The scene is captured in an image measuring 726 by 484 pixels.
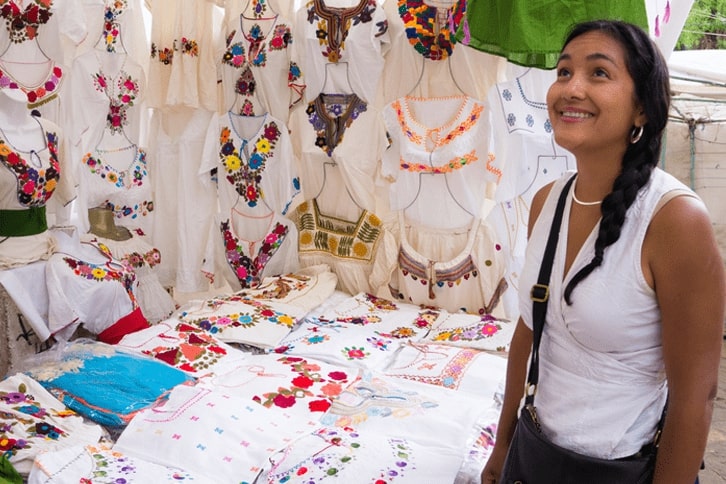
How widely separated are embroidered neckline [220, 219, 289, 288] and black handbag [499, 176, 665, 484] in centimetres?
277

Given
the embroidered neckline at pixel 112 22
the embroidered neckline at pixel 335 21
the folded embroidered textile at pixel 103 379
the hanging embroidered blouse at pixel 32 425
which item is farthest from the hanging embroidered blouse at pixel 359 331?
the embroidered neckline at pixel 112 22

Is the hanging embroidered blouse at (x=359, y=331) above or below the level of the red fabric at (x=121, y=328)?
above

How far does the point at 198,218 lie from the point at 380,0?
1.77 m

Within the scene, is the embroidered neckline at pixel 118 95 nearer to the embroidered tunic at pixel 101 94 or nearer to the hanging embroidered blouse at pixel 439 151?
the embroidered tunic at pixel 101 94

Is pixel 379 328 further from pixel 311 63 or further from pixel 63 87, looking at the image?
pixel 63 87

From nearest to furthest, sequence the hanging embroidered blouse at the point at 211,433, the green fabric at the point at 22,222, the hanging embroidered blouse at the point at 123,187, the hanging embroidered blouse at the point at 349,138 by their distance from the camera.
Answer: the hanging embroidered blouse at the point at 211,433
the green fabric at the point at 22,222
the hanging embroidered blouse at the point at 349,138
the hanging embroidered blouse at the point at 123,187

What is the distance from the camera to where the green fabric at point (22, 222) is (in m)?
3.01

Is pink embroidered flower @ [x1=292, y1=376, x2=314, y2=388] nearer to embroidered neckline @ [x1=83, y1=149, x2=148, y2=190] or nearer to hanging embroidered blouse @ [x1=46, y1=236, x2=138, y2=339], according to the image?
hanging embroidered blouse @ [x1=46, y1=236, x2=138, y2=339]

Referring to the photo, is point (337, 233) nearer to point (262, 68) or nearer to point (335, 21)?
point (262, 68)

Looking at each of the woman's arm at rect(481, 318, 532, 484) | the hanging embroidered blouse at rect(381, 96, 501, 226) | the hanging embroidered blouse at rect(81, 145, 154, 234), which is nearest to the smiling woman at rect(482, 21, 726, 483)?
the woman's arm at rect(481, 318, 532, 484)

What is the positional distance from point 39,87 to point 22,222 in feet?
2.05

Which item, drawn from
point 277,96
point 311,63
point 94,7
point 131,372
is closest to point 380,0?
point 311,63

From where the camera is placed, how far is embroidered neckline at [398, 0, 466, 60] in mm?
3323

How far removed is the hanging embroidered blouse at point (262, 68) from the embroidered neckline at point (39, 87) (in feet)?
3.32
